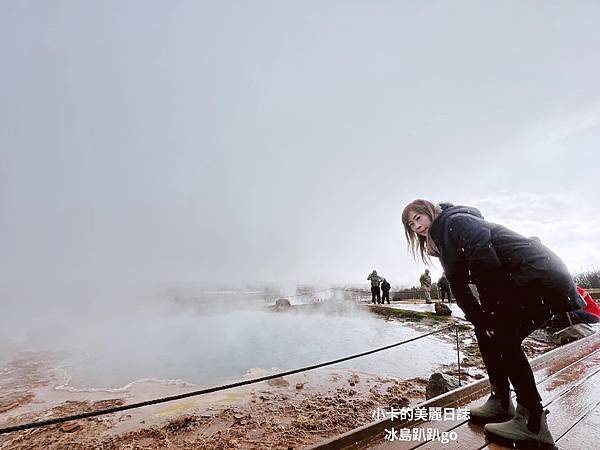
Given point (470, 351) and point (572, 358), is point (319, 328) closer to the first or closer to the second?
point (470, 351)

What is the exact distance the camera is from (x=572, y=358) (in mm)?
4070

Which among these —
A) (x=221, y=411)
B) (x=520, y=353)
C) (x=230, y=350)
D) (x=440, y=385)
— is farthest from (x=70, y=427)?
(x=520, y=353)

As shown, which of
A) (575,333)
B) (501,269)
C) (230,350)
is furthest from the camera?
(230,350)

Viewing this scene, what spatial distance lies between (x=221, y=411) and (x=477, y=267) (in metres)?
4.68

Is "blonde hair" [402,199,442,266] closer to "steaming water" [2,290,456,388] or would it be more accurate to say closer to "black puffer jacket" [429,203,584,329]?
"black puffer jacket" [429,203,584,329]

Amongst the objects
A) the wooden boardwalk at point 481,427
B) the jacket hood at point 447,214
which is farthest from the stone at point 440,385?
the jacket hood at point 447,214

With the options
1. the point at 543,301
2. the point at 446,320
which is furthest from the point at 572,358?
the point at 446,320

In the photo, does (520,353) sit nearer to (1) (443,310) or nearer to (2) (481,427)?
(2) (481,427)

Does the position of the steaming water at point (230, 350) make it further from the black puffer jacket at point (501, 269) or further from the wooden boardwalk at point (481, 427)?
the black puffer jacket at point (501, 269)

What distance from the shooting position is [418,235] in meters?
2.27

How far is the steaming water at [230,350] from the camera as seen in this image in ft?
23.0

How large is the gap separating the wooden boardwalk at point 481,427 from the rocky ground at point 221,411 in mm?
1768

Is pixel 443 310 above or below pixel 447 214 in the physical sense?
below

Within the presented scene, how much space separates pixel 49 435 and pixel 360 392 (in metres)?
4.91
